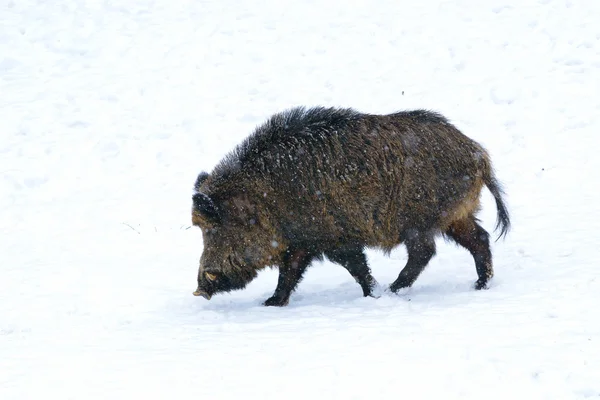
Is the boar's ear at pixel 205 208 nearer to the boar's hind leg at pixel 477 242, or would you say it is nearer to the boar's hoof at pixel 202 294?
the boar's hoof at pixel 202 294

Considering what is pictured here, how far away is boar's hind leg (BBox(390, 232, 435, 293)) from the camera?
737 cm

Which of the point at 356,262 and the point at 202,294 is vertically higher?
the point at 356,262

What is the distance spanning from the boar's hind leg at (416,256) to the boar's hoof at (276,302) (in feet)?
3.47

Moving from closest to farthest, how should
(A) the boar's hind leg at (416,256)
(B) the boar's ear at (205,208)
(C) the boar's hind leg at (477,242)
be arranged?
(B) the boar's ear at (205,208) < (A) the boar's hind leg at (416,256) < (C) the boar's hind leg at (477,242)

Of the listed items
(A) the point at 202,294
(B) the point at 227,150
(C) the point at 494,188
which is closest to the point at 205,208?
(A) the point at 202,294

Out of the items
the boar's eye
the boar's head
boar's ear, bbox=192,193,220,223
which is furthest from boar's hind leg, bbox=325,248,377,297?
boar's ear, bbox=192,193,220,223

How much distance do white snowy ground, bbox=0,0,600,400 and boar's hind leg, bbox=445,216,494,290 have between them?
26 centimetres

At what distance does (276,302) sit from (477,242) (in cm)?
205

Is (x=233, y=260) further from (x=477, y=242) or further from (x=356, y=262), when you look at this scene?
(x=477, y=242)

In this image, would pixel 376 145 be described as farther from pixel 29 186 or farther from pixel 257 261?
pixel 29 186

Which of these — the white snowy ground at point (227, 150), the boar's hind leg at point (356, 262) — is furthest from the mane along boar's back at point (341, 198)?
the white snowy ground at point (227, 150)

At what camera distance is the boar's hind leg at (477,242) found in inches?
294

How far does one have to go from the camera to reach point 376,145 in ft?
24.1

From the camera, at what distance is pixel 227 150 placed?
1221 centimetres
